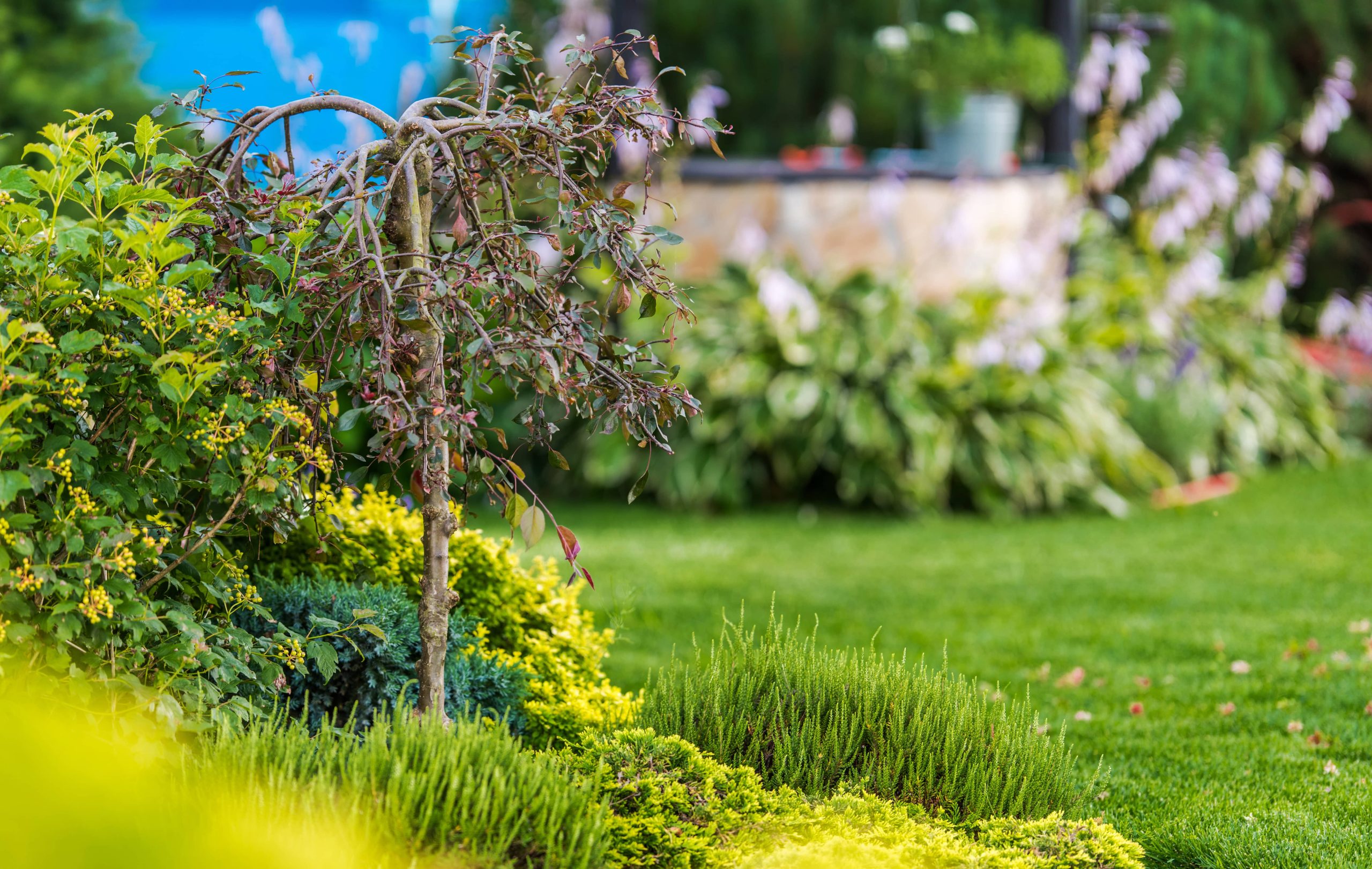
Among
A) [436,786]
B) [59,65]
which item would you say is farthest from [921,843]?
[59,65]

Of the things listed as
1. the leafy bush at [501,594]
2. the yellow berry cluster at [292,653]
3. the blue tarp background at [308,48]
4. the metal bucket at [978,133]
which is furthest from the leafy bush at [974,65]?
the yellow berry cluster at [292,653]

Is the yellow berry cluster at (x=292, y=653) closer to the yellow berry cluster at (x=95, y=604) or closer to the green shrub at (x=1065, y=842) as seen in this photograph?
the yellow berry cluster at (x=95, y=604)

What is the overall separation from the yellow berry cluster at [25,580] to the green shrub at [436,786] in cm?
37

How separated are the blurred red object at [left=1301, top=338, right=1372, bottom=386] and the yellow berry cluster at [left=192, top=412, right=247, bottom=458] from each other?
9.16m

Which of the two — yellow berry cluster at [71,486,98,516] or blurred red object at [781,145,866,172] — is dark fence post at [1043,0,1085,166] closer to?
blurred red object at [781,145,866,172]

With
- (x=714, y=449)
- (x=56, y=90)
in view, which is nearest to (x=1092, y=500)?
(x=714, y=449)

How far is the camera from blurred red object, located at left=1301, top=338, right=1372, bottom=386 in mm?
9727

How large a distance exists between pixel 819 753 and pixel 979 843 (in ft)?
1.17

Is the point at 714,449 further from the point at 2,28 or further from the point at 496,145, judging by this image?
the point at 496,145

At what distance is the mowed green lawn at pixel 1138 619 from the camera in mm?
2871

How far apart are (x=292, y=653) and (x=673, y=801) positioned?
72 cm

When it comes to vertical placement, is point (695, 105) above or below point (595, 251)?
above

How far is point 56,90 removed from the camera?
636cm

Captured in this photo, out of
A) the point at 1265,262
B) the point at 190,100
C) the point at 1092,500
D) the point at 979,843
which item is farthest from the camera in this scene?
the point at 1265,262
